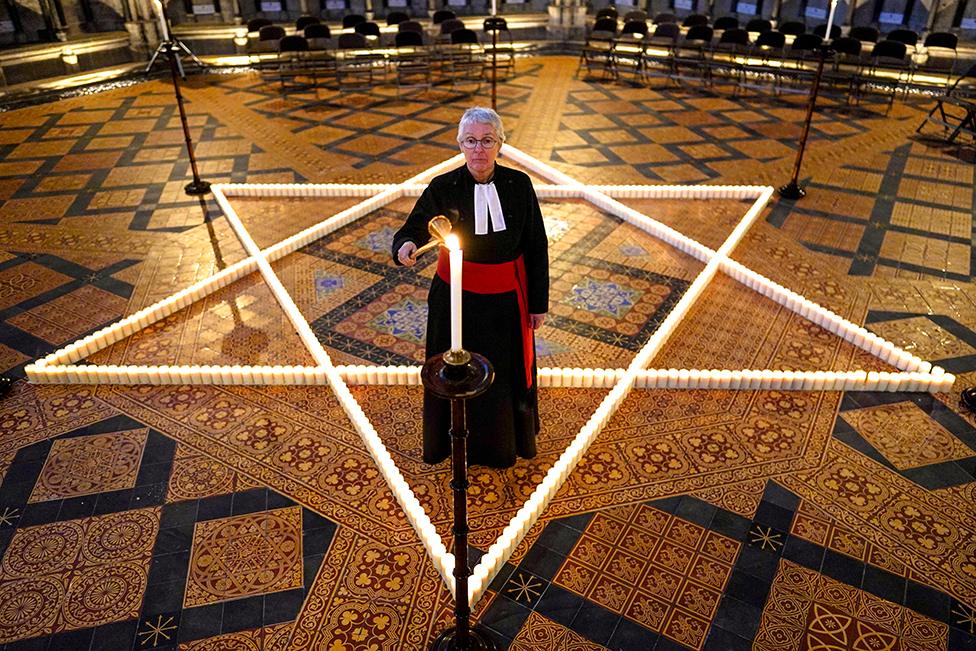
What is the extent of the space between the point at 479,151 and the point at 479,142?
0.13 ft

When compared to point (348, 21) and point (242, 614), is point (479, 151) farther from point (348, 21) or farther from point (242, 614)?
point (348, 21)

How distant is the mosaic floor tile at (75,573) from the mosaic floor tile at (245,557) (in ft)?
0.74

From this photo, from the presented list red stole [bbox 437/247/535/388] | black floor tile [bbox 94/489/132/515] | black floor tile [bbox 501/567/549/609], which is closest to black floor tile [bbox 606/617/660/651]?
black floor tile [bbox 501/567/549/609]

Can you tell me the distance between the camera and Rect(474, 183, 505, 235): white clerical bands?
2846mm

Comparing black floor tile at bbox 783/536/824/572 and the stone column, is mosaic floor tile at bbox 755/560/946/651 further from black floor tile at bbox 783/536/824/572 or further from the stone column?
the stone column

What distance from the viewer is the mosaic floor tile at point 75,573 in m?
2.81

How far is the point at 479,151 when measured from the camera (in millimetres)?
2709

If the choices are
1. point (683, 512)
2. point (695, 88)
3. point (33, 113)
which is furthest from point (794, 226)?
point (33, 113)

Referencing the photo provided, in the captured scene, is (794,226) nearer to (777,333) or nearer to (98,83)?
(777,333)

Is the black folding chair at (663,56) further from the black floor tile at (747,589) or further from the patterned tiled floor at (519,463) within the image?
the black floor tile at (747,589)

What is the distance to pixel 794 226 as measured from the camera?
6.28m

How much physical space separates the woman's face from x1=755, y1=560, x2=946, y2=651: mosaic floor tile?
2.14 meters

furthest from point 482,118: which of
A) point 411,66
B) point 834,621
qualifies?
point 411,66

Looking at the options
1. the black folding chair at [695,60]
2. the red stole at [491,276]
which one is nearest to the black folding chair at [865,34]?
the black folding chair at [695,60]
